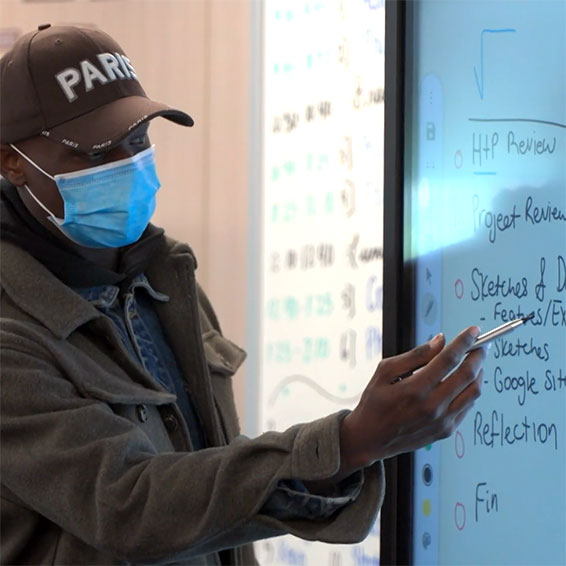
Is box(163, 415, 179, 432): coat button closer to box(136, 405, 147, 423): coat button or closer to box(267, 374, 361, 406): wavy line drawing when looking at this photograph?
box(136, 405, 147, 423): coat button

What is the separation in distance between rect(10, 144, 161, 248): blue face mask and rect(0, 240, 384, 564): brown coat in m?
0.07

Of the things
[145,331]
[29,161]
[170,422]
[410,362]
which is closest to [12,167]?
[29,161]

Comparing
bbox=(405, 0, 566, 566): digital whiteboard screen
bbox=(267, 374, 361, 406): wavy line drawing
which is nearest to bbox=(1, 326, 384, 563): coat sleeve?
bbox=(405, 0, 566, 566): digital whiteboard screen

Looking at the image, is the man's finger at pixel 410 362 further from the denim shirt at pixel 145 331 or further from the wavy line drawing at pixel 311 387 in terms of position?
the wavy line drawing at pixel 311 387

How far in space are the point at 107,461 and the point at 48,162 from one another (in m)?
0.40

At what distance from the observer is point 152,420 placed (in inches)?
46.8

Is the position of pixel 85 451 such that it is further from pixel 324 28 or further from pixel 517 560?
pixel 324 28

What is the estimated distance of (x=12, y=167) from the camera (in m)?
1.22

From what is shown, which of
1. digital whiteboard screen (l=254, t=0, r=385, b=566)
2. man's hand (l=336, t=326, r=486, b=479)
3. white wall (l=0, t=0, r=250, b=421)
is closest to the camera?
man's hand (l=336, t=326, r=486, b=479)

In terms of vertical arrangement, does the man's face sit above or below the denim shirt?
above

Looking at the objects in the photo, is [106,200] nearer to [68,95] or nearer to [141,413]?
[68,95]

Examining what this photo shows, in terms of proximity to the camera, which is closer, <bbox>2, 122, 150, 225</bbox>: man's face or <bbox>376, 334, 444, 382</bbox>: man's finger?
<bbox>376, 334, 444, 382</bbox>: man's finger

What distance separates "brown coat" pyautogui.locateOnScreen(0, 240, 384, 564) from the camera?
0.95 meters

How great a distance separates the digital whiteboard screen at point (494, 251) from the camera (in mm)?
1204
